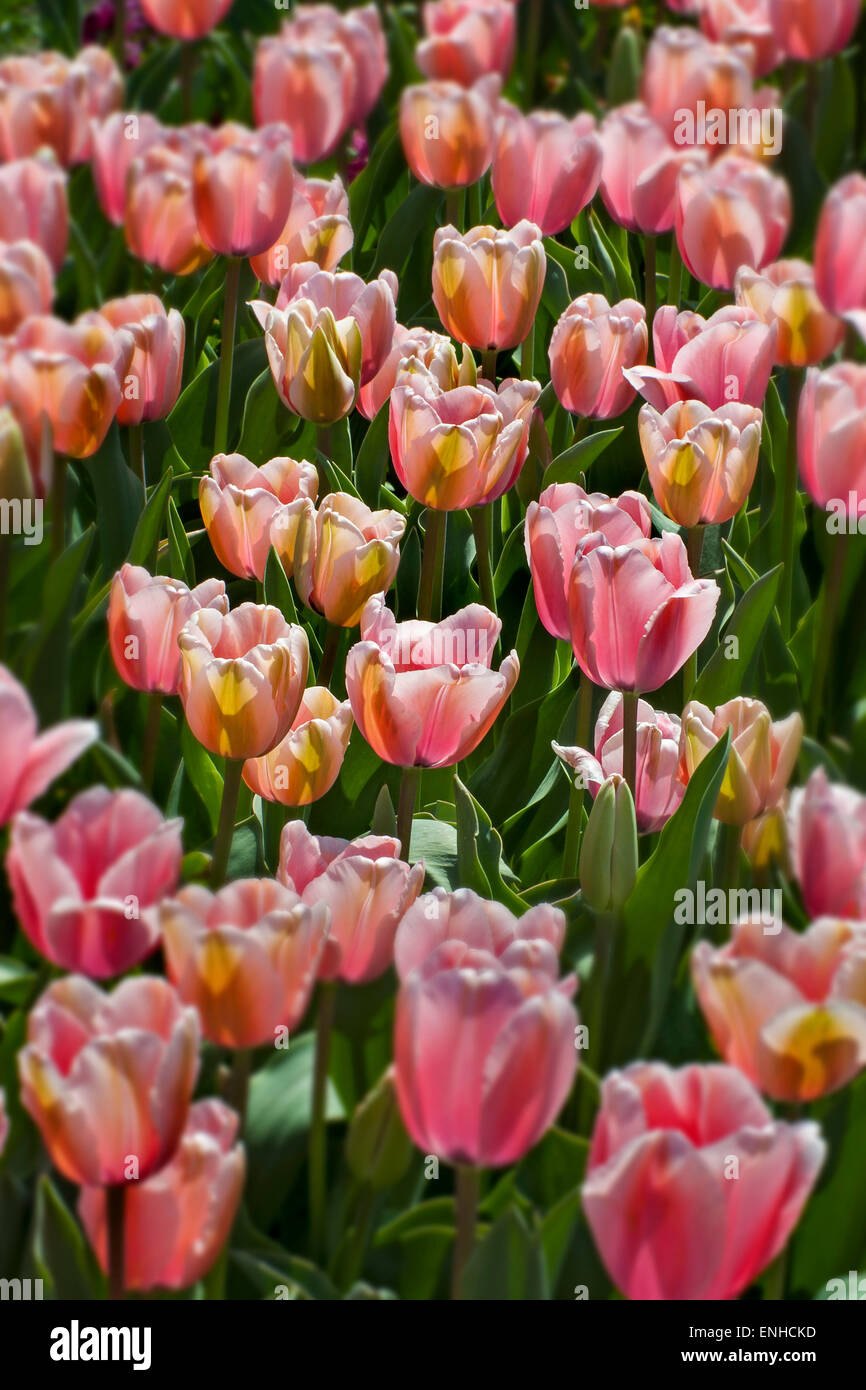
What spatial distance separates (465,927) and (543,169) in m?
1.26

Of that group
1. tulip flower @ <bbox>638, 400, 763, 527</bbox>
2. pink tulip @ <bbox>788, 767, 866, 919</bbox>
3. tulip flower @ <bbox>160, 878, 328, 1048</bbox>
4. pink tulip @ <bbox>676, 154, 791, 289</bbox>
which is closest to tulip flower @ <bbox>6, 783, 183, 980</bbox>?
tulip flower @ <bbox>160, 878, 328, 1048</bbox>

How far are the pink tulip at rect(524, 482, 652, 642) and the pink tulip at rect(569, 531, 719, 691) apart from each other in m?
0.04

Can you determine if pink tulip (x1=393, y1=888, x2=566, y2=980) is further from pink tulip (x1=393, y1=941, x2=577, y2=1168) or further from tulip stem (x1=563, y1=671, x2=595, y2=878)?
tulip stem (x1=563, y1=671, x2=595, y2=878)

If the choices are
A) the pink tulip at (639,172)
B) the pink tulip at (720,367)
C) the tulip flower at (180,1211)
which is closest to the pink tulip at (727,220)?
the pink tulip at (639,172)

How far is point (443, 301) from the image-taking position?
1.48 metres

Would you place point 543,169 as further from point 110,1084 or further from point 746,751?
point 110,1084

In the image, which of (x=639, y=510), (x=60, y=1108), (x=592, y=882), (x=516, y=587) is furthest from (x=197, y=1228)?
(x=516, y=587)

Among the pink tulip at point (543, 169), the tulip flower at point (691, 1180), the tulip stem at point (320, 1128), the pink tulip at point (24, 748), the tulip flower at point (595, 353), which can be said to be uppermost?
the pink tulip at point (543, 169)

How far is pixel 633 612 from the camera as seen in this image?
979 mm

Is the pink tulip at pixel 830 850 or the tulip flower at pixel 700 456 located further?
the tulip flower at pixel 700 456

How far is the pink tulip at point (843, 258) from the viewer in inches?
58.2

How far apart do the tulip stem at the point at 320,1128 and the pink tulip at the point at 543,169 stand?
1183 millimetres

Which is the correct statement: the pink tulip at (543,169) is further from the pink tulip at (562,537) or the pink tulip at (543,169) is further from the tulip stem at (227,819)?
the tulip stem at (227,819)
